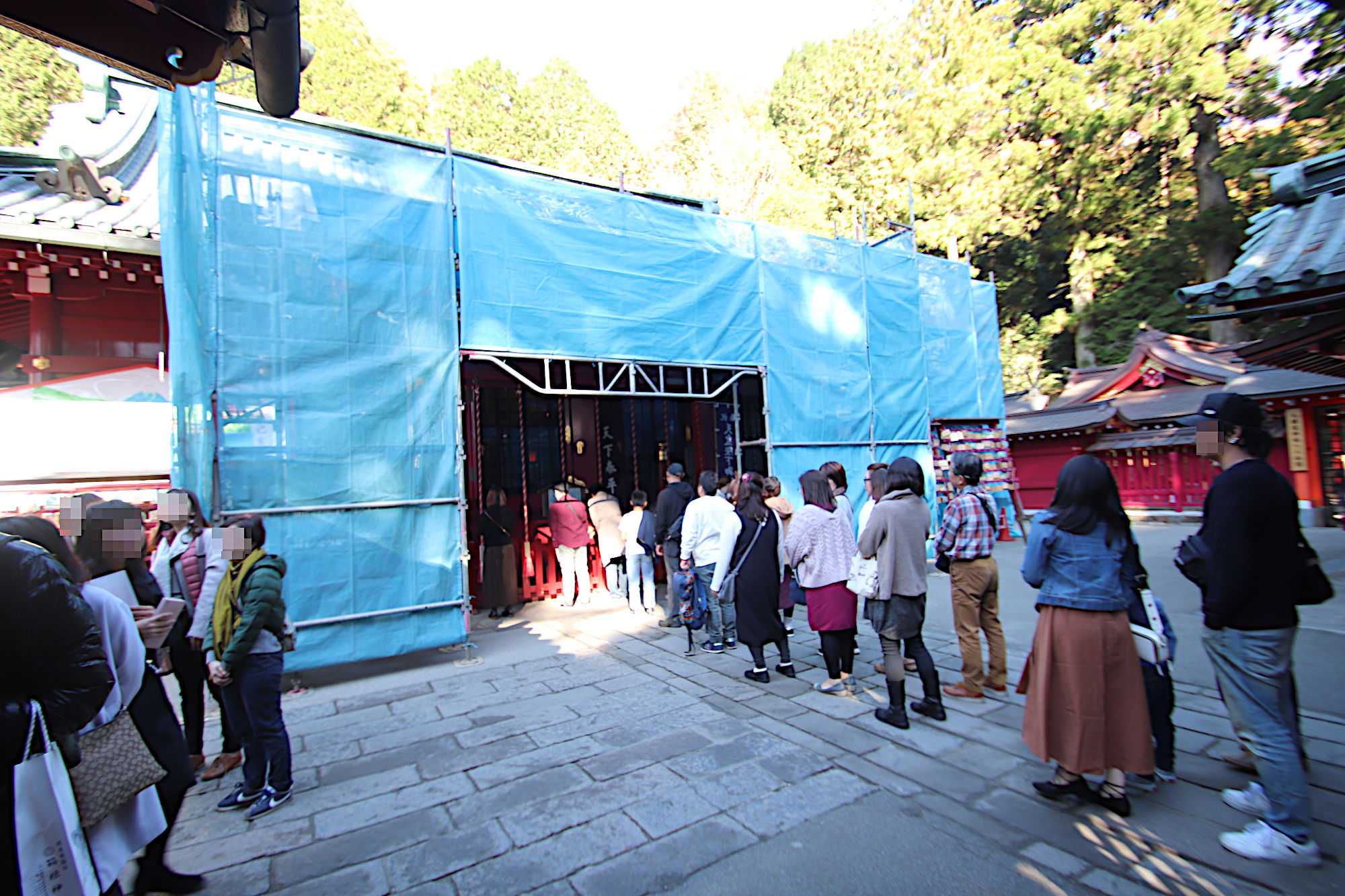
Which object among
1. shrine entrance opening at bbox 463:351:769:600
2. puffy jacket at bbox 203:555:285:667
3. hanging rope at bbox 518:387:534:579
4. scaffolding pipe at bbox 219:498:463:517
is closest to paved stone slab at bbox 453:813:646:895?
puffy jacket at bbox 203:555:285:667

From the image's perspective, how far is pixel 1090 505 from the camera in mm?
3123

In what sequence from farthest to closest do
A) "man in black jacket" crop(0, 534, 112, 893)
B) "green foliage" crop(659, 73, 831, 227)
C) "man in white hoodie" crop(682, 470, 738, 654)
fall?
1. "green foliage" crop(659, 73, 831, 227)
2. "man in white hoodie" crop(682, 470, 738, 654)
3. "man in black jacket" crop(0, 534, 112, 893)

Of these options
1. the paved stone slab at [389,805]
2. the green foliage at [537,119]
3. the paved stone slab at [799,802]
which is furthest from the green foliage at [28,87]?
the paved stone slab at [799,802]

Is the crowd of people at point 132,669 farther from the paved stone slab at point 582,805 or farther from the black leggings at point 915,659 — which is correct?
the black leggings at point 915,659

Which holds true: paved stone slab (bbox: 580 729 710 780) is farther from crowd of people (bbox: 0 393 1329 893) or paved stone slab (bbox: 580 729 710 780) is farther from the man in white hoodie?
the man in white hoodie

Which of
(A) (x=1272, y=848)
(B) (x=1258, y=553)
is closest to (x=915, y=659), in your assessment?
(A) (x=1272, y=848)

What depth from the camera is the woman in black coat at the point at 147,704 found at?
2.76 meters

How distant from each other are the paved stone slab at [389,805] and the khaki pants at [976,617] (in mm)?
3573

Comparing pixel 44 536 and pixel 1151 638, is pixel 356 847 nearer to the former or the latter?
pixel 44 536

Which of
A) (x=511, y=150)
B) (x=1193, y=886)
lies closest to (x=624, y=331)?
(x=1193, y=886)

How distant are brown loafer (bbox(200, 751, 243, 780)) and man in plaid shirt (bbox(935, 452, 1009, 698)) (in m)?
4.96

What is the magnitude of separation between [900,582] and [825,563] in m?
0.61

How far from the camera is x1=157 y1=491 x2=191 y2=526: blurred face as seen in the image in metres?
4.18

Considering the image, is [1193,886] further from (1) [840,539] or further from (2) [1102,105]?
(2) [1102,105]
